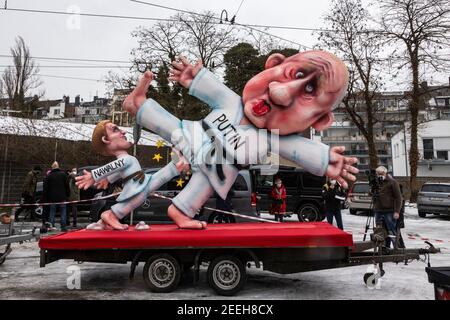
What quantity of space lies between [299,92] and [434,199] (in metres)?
13.0

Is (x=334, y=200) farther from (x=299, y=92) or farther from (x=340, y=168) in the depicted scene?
(x=299, y=92)

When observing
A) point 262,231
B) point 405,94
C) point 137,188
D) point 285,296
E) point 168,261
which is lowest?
point 285,296

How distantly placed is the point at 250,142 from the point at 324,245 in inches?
72.2

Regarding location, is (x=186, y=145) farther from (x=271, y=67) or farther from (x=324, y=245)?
(x=324, y=245)

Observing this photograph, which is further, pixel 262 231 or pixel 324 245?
pixel 262 231

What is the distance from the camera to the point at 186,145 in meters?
6.34

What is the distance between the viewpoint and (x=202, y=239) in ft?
18.0

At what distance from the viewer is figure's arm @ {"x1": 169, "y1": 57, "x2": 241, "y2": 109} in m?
6.34

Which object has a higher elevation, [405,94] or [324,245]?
[405,94]

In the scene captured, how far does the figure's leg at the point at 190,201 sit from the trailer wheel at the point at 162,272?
62cm

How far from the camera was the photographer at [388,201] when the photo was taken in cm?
815

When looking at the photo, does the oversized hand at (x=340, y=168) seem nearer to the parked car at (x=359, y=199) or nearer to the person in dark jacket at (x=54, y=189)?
the person in dark jacket at (x=54, y=189)

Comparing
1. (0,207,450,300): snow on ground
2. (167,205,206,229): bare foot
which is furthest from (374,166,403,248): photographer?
(167,205,206,229): bare foot
